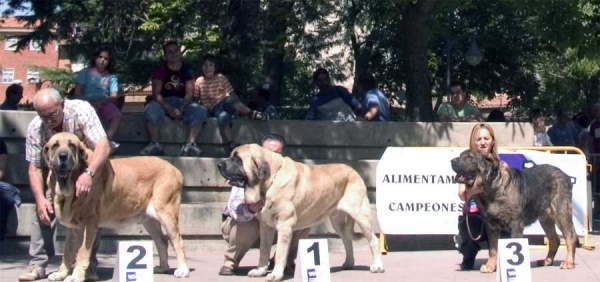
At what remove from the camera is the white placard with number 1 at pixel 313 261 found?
884 cm

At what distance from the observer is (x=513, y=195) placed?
33.0 feet

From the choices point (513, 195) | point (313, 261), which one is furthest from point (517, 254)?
point (313, 261)

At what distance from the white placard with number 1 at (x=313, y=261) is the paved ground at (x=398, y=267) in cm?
103

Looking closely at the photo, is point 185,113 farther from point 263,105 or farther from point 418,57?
point 418,57

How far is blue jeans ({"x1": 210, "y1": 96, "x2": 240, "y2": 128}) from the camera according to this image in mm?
13844

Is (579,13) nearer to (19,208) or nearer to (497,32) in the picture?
(19,208)

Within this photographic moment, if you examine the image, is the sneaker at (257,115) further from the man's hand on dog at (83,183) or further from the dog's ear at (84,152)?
the man's hand on dog at (83,183)

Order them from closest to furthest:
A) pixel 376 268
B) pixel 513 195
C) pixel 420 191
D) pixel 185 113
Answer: pixel 513 195, pixel 376 268, pixel 420 191, pixel 185 113

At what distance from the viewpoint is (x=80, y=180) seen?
8789 millimetres

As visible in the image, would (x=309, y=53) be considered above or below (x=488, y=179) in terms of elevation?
above

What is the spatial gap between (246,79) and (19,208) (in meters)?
5.78

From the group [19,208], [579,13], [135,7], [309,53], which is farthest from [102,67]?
[309,53]

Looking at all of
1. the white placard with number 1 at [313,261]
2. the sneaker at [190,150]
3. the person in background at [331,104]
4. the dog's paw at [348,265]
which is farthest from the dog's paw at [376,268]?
the person in background at [331,104]

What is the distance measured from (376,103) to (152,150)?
3.51m
